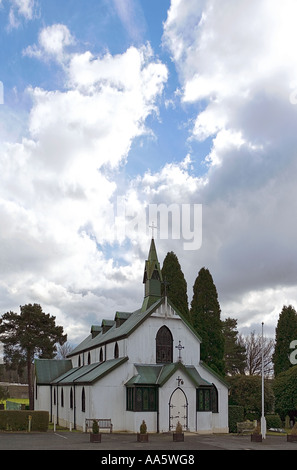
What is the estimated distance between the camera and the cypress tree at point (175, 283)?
51031mm

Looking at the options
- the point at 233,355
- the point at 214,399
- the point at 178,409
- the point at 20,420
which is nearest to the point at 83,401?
the point at 20,420

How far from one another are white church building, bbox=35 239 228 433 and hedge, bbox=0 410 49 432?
3.71 m

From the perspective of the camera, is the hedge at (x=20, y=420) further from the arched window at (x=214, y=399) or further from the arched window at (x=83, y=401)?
the arched window at (x=214, y=399)

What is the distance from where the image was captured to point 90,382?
121ft

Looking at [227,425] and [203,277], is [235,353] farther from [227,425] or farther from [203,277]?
[227,425]

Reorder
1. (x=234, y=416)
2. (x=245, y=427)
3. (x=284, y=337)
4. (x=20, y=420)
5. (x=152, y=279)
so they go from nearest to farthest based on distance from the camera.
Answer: (x=20, y=420), (x=245, y=427), (x=234, y=416), (x=152, y=279), (x=284, y=337)

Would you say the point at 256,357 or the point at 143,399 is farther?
the point at 256,357

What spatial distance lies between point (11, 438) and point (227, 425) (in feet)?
60.8

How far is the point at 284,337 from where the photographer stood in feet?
202

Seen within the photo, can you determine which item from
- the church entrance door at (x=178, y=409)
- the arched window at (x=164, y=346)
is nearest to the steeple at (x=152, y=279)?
the arched window at (x=164, y=346)

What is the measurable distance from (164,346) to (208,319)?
1064cm

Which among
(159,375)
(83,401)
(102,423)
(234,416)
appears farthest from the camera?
(234,416)

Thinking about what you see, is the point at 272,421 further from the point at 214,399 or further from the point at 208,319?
the point at 208,319
